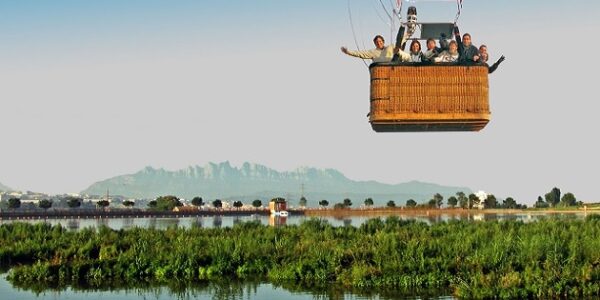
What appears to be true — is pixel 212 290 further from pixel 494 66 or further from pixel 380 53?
pixel 494 66

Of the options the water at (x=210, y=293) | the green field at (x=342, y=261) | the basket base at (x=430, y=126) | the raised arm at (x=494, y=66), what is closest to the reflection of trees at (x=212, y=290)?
the water at (x=210, y=293)

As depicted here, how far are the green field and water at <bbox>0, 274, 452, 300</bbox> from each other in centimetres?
76

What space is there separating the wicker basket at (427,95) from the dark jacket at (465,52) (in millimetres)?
242

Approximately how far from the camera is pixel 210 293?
17.0 m

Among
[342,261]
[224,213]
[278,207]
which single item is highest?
[278,207]

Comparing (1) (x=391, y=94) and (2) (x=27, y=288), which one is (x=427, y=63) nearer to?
(1) (x=391, y=94)

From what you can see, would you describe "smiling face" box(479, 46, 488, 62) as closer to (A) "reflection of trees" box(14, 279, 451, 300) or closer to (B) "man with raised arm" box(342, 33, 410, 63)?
(B) "man with raised arm" box(342, 33, 410, 63)

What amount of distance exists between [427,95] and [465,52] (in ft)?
4.01

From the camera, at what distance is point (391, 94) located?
14539 mm

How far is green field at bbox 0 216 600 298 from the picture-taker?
16.3 meters

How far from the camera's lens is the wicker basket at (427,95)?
14.5 metres

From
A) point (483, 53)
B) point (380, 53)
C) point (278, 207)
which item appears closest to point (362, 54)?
point (380, 53)

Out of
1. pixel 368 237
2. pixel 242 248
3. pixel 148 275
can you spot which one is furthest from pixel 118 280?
pixel 368 237

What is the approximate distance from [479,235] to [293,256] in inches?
200
